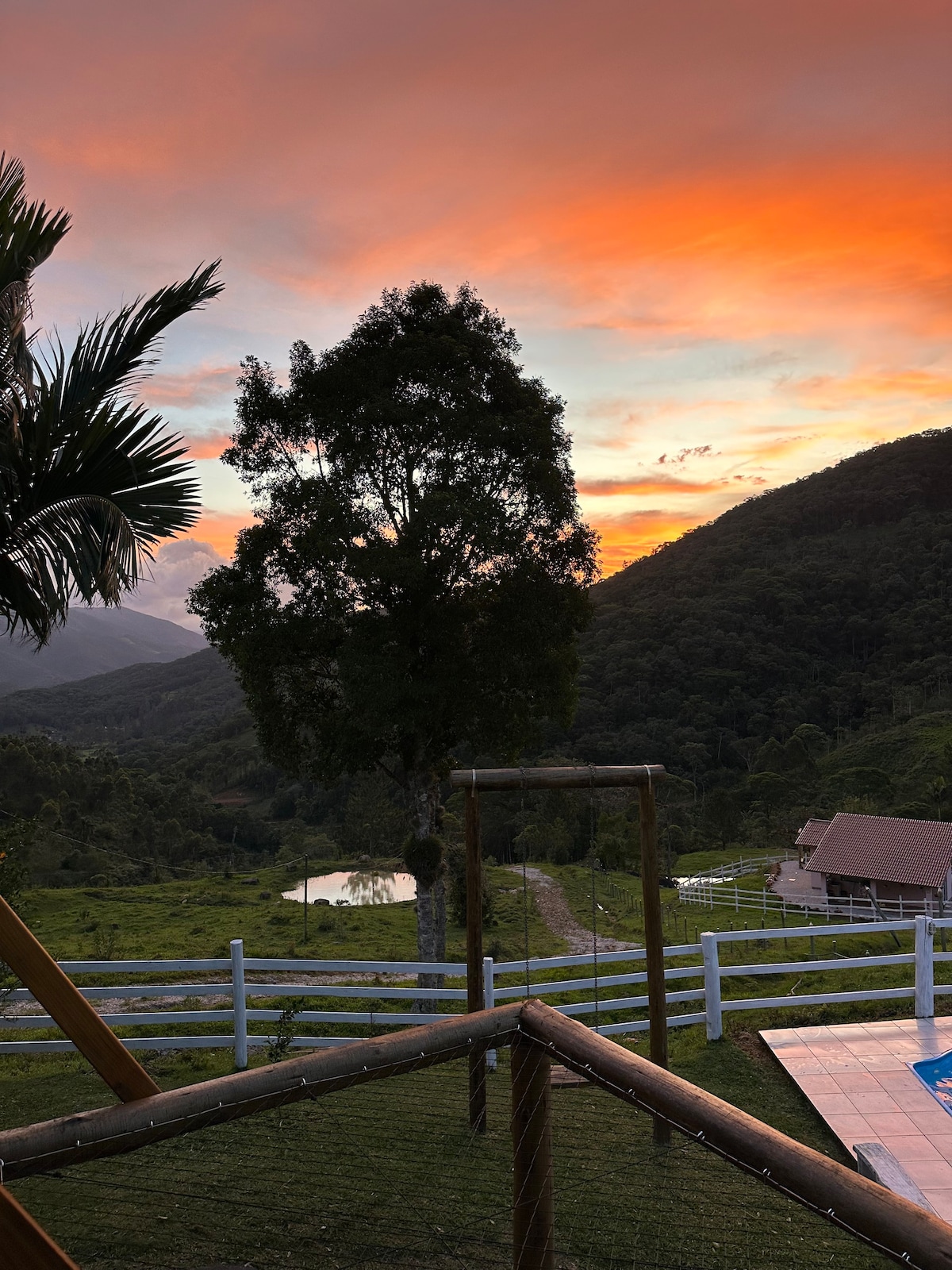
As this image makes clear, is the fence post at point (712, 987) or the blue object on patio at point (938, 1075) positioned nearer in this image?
the blue object on patio at point (938, 1075)

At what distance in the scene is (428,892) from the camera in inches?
427

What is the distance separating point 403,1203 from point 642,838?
266cm

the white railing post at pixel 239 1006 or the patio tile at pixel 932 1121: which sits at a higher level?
the white railing post at pixel 239 1006

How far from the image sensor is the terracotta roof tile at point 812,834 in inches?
1178

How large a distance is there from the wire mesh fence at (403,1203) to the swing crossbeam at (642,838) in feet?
1.85

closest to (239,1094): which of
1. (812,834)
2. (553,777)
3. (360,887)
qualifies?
(553,777)

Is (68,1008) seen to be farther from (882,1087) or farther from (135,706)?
(135,706)

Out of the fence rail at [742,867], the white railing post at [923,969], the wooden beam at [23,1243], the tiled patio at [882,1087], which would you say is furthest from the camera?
the fence rail at [742,867]

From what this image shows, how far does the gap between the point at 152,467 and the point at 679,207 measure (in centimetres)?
773

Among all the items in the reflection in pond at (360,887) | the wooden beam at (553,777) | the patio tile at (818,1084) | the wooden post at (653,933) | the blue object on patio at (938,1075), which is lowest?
the reflection in pond at (360,887)

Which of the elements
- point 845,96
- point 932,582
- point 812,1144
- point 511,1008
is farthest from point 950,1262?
point 932,582

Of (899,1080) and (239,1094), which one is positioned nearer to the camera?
(239,1094)

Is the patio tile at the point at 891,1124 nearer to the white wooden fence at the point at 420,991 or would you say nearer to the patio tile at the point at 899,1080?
the patio tile at the point at 899,1080

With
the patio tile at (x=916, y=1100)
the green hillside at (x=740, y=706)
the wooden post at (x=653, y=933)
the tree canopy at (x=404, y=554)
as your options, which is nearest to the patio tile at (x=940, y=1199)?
the patio tile at (x=916, y=1100)
